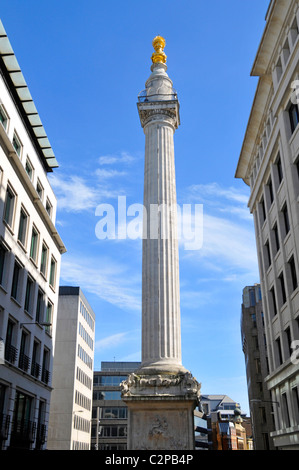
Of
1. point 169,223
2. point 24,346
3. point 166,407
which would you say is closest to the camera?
point 166,407

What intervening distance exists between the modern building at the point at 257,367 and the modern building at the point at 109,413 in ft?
103

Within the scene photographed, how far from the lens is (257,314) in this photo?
79312 mm

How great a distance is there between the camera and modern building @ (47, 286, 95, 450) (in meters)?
69.6

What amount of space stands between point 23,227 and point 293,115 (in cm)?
1957

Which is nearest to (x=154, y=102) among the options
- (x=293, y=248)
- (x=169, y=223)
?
(x=169, y=223)

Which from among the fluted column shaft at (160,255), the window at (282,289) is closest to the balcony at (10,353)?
the fluted column shaft at (160,255)

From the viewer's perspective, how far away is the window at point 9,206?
30.7 m

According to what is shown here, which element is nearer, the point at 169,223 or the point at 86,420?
the point at 169,223

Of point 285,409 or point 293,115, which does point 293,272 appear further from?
point 293,115

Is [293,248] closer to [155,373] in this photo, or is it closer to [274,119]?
[274,119]

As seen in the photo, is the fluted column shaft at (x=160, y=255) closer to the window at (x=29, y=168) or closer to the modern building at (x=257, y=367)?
the window at (x=29, y=168)

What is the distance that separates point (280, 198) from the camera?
104 feet
